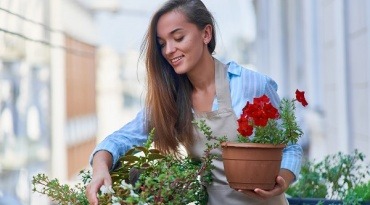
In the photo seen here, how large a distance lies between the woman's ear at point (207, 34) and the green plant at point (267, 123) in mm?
354

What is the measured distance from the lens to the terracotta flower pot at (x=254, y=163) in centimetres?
279

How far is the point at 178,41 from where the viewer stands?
3049 mm

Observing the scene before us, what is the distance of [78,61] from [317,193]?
17188 mm

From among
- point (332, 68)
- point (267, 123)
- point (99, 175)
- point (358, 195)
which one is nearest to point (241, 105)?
point (267, 123)

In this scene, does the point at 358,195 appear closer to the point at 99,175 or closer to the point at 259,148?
the point at 259,148

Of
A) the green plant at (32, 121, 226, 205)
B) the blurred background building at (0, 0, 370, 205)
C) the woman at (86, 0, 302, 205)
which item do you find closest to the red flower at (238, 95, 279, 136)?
the green plant at (32, 121, 226, 205)

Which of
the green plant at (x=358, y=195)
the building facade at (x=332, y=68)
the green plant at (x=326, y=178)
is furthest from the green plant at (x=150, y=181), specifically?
the building facade at (x=332, y=68)

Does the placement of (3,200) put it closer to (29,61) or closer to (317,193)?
(317,193)

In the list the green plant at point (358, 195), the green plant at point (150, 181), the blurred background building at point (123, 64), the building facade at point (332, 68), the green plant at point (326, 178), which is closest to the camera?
the green plant at point (150, 181)

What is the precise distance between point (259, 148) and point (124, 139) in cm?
51

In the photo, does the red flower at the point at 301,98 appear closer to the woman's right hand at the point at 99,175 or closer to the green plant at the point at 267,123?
the green plant at the point at 267,123

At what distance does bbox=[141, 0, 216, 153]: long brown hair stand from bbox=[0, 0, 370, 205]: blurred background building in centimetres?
29

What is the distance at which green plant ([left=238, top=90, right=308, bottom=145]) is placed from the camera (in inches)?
108

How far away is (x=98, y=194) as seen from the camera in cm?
276
